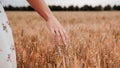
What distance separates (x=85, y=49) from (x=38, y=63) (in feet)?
0.94

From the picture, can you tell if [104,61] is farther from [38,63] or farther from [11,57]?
[11,57]

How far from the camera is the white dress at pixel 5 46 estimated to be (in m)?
0.92

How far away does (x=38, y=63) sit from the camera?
1927mm

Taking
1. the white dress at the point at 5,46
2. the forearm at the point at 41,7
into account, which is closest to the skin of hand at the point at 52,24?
the forearm at the point at 41,7

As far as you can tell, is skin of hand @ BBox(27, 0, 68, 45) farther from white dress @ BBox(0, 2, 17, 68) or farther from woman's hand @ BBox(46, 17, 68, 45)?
white dress @ BBox(0, 2, 17, 68)

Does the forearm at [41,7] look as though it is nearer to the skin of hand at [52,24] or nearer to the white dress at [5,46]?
the skin of hand at [52,24]

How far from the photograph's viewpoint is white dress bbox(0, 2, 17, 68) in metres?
0.92

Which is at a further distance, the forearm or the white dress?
the forearm

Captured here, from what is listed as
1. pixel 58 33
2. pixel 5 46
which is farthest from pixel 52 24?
pixel 5 46

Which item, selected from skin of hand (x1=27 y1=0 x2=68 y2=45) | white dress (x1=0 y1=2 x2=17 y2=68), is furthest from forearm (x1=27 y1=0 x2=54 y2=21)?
white dress (x1=0 y1=2 x2=17 y2=68)

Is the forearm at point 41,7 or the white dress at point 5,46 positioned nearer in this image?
the white dress at point 5,46

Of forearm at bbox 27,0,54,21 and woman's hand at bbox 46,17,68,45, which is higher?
forearm at bbox 27,0,54,21

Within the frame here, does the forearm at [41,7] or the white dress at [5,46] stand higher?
the forearm at [41,7]

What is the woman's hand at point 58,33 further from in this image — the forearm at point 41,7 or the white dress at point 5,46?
the white dress at point 5,46
